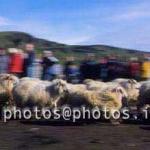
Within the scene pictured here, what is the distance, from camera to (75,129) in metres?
19.5

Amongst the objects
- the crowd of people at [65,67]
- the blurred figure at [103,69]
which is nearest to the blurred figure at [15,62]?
the crowd of people at [65,67]

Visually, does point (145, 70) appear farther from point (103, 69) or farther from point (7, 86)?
point (7, 86)

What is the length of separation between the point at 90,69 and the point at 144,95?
4647 millimetres

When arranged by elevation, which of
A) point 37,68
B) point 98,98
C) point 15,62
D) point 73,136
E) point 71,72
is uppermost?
point 15,62

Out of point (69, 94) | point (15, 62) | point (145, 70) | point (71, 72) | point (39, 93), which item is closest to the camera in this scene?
point (69, 94)

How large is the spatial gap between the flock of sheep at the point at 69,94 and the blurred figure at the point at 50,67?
2.00 m

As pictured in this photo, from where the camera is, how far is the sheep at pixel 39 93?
22.5 meters

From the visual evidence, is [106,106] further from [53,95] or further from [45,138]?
[45,138]

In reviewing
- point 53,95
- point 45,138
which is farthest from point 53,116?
point 45,138

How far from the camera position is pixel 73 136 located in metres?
17.7

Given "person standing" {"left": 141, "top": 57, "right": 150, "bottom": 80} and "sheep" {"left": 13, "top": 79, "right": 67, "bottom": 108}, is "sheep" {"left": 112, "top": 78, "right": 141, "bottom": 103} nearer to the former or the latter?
"person standing" {"left": 141, "top": 57, "right": 150, "bottom": 80}

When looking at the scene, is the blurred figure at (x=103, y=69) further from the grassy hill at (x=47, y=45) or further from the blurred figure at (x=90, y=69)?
the grassy hill at (x=47, y=45)

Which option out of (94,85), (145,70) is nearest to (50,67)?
(94,85)

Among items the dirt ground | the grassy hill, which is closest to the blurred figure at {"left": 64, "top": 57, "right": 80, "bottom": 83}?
the dirt ground
